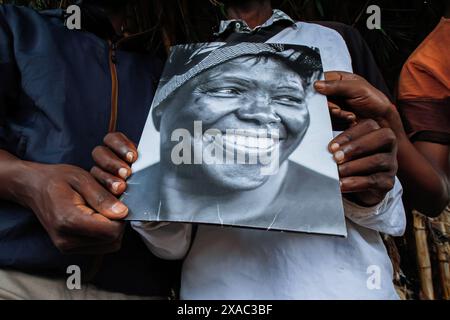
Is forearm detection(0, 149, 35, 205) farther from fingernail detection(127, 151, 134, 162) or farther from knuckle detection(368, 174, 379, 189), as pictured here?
knuckle detection(368, 174, 379, 189)

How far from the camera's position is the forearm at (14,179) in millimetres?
674

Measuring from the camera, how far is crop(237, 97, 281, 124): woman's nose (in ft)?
2.12

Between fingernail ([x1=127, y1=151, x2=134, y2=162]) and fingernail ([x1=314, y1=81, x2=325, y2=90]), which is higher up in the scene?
fingernail ([x1=314, y1=81, x2=325, y2=90])

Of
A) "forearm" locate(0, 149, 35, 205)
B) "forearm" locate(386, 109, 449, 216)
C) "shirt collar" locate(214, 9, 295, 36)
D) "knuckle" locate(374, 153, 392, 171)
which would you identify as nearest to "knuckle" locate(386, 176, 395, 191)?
"knuckle" locate(374, 153, 392, 171)

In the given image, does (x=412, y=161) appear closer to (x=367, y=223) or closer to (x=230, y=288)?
(x=367, y=223)

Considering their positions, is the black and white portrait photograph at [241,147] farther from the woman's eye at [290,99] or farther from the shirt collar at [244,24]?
the shirt collar at [244,24]

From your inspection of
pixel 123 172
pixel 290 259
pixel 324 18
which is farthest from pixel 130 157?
pixel 324 18

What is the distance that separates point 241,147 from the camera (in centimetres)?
63

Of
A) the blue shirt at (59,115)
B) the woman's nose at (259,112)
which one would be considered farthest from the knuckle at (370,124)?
the blue shirt at (59,115)

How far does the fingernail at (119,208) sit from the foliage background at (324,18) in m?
0.77

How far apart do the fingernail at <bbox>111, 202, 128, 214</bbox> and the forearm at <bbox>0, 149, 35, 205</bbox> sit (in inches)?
6.0

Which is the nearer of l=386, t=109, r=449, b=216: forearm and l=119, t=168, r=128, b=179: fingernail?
l=119, t=168, r=128, b=179: fingernail

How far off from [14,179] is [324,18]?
41.2 inches

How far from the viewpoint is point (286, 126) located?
2.10 feet
